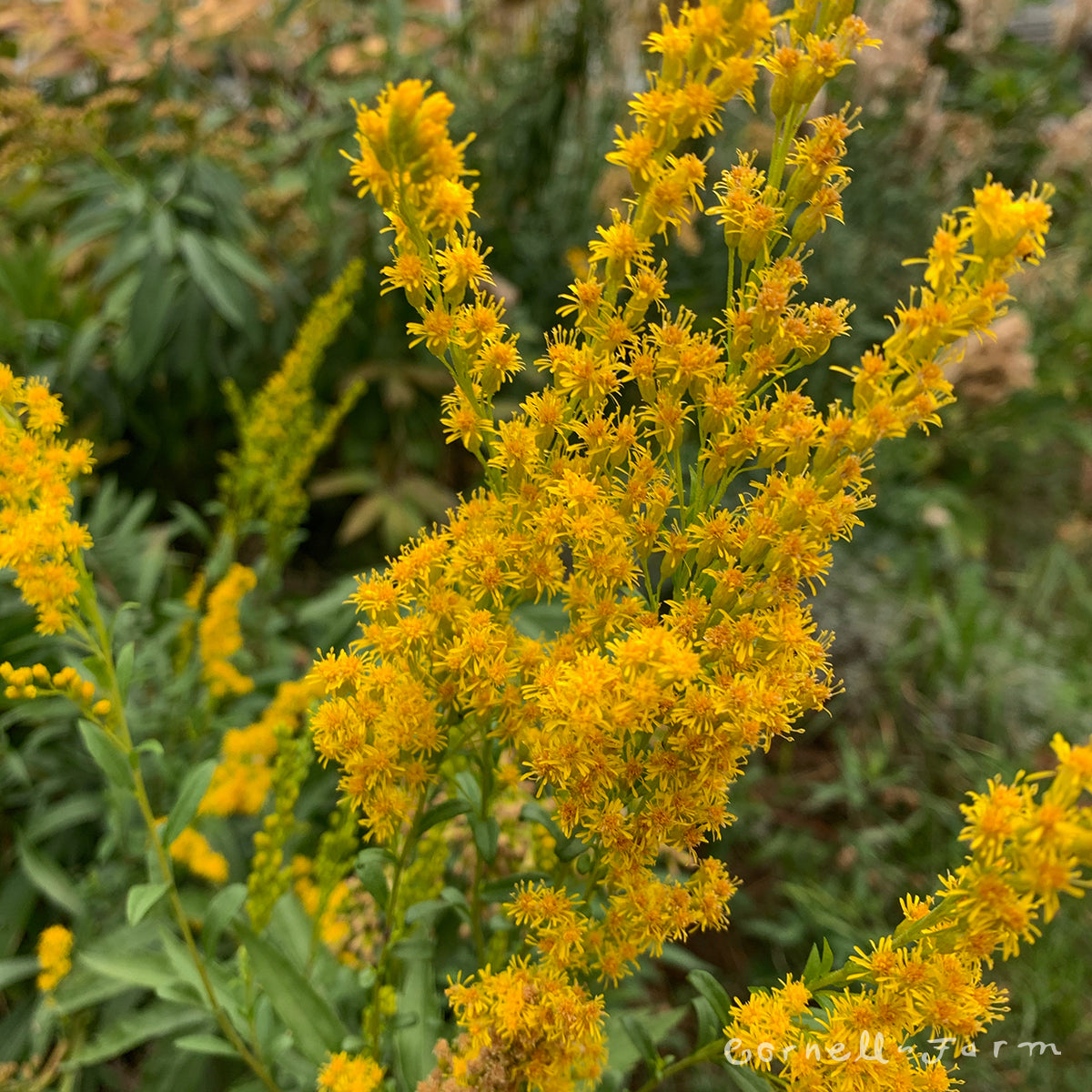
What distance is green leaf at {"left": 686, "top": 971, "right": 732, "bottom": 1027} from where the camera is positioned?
0.65 metres

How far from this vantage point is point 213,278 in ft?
6.00

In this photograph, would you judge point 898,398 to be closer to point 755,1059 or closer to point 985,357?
point 755,1059

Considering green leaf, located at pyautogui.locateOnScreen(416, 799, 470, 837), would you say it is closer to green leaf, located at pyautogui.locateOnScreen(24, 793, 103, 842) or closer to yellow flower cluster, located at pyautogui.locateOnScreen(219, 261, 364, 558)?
yellow flower cluster, located at pyautogui.locateOnScreen(219, 261, 364, 558)

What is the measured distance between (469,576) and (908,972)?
1.28 ft

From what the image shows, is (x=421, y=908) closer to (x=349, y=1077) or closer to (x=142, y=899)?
(x=349, y=1077)

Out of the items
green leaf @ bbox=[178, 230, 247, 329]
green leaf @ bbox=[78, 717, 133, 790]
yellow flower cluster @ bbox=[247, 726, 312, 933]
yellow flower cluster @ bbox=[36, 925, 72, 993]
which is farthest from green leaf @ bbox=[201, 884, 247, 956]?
green leaf @ bbox=[178, 230, 247, 329]

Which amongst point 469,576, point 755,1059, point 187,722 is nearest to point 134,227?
point 187,722

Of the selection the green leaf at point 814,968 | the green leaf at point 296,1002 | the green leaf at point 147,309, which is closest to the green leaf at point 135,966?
the green leaf at point 296,1002

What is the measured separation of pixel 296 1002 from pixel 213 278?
1510mm

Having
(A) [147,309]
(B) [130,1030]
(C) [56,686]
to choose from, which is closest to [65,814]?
(B) [130,1030]

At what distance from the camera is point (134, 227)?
6.16ft

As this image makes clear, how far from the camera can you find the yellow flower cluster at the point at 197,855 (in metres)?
1.14

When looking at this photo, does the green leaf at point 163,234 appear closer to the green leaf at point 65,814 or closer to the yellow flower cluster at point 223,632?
the yellow flower cluster at point 223,632

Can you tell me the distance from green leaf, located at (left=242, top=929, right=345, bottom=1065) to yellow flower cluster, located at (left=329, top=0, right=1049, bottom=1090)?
0.27 meters
